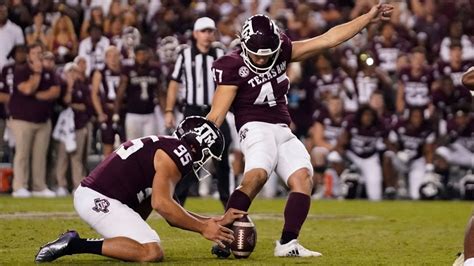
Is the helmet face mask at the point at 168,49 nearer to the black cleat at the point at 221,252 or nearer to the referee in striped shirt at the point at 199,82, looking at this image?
the referee in striped shirt at the point at 199,82

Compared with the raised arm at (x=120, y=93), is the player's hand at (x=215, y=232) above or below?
below

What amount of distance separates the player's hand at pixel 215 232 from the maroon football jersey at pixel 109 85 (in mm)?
8938

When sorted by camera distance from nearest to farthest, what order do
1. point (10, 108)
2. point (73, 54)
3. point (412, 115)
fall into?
1. point (10, 108)
2. point (412, 115)
3. point (73, 54)

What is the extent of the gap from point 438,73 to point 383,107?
3.23 feet

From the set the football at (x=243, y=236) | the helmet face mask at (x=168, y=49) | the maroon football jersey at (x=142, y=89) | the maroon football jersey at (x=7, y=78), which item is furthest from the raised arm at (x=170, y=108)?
the helmet face mask at (x=168, y=49)

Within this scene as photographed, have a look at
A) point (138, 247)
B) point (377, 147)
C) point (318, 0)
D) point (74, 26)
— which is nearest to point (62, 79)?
point (74, 26)

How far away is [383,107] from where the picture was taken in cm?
1620

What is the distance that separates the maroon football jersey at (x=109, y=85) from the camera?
15.9m

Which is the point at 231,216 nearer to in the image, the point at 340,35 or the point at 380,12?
the point at 340,35

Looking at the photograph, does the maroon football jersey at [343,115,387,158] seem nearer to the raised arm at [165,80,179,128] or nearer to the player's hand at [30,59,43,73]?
the player's hand at [30,59,43,73]

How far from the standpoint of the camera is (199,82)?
11828 mm

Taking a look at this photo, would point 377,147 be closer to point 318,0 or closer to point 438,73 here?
point 438,73

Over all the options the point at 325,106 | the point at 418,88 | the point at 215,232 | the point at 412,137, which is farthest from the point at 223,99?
the point at 418,88

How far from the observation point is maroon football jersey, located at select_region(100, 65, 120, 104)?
15922 millimetres
